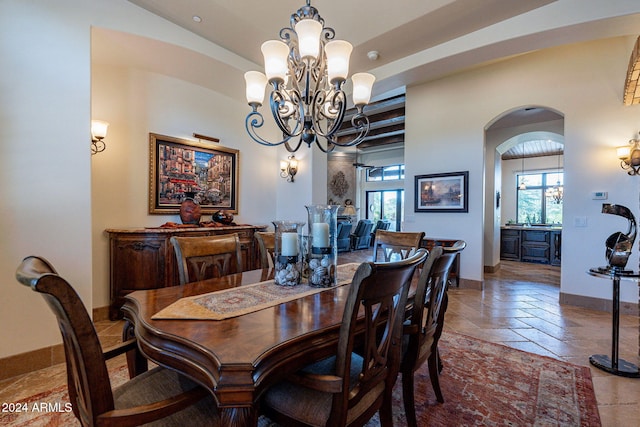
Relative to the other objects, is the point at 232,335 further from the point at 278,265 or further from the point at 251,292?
the point at 278,265

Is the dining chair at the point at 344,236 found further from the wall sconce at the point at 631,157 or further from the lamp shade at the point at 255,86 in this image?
the lamp shade at the point at 255,86

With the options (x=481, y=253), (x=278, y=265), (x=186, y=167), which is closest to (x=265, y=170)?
(x=186, y=167)

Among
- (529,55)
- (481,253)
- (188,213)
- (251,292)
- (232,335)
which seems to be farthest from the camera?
(481,253)

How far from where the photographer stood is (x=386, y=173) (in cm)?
1148

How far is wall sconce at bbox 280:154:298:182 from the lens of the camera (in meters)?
4.53

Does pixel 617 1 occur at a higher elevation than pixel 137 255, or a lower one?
higher

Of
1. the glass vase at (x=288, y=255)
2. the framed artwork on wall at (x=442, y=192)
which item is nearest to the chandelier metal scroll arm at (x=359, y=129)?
the glass vase at (x=288, y=255)

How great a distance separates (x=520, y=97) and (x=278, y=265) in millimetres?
4439

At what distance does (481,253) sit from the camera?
4.38 m

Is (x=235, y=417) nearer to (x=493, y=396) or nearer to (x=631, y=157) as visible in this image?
(x=493, y=396)

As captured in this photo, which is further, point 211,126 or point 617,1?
point 211,126

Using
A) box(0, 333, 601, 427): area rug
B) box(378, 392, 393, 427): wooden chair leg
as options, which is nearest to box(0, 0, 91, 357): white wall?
box(0, 333, 601, 427): area rug

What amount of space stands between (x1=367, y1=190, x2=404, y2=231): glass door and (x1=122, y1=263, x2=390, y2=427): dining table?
1015 centimetres

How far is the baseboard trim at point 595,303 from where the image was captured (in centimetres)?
344
